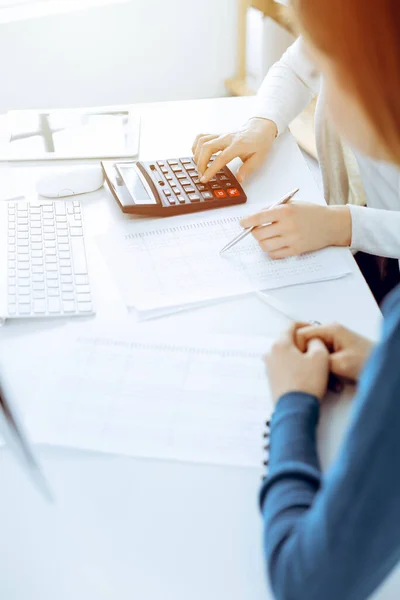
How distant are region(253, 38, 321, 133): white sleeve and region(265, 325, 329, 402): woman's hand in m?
0.66

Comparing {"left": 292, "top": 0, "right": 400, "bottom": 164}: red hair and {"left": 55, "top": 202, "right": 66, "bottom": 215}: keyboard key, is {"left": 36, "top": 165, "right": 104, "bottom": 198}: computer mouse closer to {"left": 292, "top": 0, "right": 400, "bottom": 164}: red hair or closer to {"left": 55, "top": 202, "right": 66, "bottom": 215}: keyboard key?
{"left": 55, "top": 202, "right": 66, "bottom": 215}: keyboard key

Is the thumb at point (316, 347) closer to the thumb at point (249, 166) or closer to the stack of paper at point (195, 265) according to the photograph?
the stack of paper at point (195, 265)

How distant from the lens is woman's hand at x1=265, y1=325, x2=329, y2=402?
644 mm

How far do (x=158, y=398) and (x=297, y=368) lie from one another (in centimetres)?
16

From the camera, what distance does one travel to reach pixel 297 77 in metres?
1.28

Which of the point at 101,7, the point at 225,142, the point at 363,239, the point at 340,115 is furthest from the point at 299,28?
the point at 101,7

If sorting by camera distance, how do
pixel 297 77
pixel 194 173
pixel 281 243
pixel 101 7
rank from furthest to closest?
pixel 101 7, pixel 297 77, pixel 194 173, pixel 281 243

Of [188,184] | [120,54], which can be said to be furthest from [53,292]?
[120,54]

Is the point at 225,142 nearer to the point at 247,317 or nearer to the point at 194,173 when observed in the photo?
the point at 194,173

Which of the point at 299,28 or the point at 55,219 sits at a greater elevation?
the point at 299,28

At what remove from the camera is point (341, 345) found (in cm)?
69

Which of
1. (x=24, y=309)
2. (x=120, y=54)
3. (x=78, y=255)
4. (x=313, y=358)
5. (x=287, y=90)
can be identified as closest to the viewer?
(x=313, y=358)

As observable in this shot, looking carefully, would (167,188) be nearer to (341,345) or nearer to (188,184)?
(188,184)

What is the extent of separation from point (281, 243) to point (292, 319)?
16 cm
